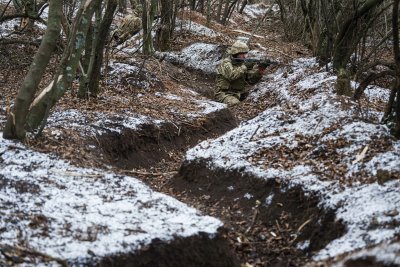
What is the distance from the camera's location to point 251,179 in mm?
6168

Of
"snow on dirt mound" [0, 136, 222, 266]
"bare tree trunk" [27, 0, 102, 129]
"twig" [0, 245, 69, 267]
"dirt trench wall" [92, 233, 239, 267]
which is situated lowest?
"dirt trench wall" [92, 233, 239, 267]

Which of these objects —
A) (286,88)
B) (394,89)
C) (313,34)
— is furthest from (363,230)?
(313,34)

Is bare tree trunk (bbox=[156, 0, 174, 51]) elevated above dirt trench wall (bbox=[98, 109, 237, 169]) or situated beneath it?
elevated above

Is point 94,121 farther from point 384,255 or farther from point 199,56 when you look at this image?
point 199,56

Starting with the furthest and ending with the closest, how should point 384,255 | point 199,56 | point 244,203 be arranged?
point 199,56 → point 244,203 → point 384,255

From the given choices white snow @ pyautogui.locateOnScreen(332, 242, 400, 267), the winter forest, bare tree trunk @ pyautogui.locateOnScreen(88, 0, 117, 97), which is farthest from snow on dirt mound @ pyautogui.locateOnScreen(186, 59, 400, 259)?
bare tree trunk @ pyautogui.locateOnScreen(88, 0, 117, 97)

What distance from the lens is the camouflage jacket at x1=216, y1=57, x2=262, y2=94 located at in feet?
38.5

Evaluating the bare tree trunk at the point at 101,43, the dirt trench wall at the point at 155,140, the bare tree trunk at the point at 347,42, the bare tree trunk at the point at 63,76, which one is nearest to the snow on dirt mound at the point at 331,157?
the bare tree trunk at the point at 347,42

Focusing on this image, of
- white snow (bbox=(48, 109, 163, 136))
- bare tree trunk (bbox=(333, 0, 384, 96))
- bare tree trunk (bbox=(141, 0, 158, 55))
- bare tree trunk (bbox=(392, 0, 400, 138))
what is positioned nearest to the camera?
bare tree trunk (bbox=(392, 0, 400, 138))

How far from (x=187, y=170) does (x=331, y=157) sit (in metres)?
2.11

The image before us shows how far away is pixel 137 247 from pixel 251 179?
233cm

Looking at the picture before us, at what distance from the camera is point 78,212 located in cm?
475

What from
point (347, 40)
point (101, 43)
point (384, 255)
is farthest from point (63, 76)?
point (347, 40)

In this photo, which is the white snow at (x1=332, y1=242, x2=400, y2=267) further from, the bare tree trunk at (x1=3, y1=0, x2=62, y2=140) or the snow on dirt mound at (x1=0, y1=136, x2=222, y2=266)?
the bare tree trunk at (x1=3, y1=0, x2=62, y2=140)
